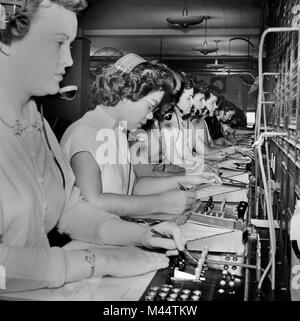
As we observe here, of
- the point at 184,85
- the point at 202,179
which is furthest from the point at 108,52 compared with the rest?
the point at 184,85

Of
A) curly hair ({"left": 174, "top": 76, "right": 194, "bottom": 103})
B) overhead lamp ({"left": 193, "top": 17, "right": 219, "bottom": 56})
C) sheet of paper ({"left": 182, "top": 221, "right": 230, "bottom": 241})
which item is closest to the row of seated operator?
sheet of paper ({"left": 182, "top": 221, "right": 230, "bottom": 241})

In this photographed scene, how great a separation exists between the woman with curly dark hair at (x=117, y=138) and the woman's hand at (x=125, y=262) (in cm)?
59

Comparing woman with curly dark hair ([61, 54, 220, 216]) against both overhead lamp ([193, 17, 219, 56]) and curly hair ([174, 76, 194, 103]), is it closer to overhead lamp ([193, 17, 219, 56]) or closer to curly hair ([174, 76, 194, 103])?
overhead lamp ([193, 17, 219, 56])

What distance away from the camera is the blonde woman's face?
3.80 feet

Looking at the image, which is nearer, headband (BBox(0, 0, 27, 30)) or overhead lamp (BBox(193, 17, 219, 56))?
headband (BBox(0, 0, 27, 30))

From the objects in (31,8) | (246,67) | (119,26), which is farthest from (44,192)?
(246,67)

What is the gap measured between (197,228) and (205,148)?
10.5 feet

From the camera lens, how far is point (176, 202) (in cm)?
181

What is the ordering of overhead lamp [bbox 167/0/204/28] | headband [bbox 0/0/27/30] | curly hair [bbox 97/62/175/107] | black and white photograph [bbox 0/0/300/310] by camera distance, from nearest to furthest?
black and white photograph [bbox 0/0/300/310], headband [bbox 0/0/27/30], curly hair [bbox 97/62/175/107], overhead lamp [bbox 167/0/204/28]

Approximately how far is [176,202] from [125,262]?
77cm

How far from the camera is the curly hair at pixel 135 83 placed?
6.20 feet

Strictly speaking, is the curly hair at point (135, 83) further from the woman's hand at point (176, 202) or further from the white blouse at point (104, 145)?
the woman's hand at point (176, 202)

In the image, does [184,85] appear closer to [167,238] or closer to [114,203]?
[114,203]
